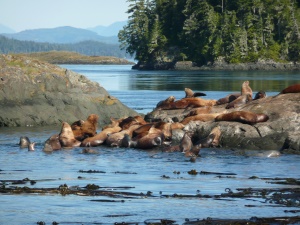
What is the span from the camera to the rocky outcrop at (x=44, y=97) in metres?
28.6

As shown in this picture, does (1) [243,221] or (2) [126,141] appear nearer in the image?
(1) [243,221]

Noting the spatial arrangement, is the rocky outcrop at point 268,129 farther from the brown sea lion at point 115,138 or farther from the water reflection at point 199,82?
the water reflection at point 199,82

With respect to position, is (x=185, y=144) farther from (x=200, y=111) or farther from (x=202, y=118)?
(x=200, y=111)

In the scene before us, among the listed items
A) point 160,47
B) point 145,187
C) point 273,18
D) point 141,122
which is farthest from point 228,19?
point 145,187

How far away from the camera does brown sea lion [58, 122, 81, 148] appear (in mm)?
22672

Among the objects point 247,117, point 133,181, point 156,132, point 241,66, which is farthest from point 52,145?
point 241,66

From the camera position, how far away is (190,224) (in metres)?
11.6

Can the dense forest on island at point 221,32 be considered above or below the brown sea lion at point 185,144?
above

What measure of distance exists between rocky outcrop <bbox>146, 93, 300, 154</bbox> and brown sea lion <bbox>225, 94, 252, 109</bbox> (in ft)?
3.00

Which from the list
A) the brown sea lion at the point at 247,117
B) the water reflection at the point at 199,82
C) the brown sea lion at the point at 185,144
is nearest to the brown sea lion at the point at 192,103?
the brown sea lion at the point at 247,117

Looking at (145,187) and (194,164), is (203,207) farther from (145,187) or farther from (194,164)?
(194,164)

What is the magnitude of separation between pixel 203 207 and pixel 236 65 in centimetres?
12226

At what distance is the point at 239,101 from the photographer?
23984 mm

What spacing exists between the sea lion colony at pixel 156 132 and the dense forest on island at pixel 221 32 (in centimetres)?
11278
